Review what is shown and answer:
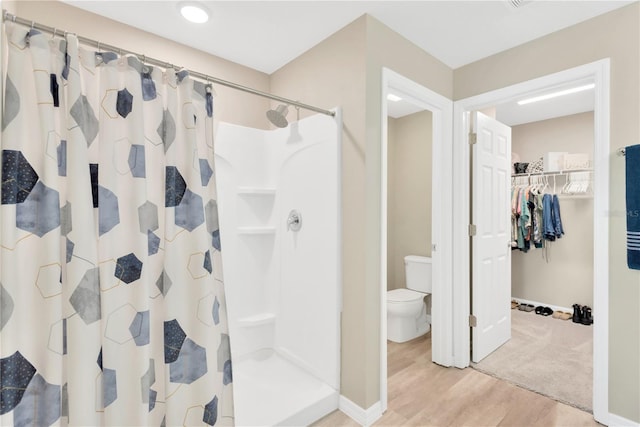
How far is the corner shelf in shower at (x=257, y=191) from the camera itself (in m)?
2.64

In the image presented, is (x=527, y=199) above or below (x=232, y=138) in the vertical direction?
below

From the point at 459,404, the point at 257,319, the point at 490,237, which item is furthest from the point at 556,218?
the point at 257,319

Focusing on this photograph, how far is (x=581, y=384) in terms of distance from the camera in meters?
2.39

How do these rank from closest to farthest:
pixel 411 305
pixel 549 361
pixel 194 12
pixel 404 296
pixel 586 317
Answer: pixel 194 12
pixel 549 361
pixel 411 305
pixel 404 296
pixel 586 317

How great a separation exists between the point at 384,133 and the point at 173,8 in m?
1.50

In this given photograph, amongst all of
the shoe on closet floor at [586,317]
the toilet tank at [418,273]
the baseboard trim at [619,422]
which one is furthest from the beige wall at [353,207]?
the shoe on closet floor at [586,317]

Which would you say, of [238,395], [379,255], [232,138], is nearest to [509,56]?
[379,255]

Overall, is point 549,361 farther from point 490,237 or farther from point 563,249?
point 563,249

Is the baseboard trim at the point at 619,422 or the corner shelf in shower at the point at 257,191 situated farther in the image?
the corner shelf in shower at the point at 257,191

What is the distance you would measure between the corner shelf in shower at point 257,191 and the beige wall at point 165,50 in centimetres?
55

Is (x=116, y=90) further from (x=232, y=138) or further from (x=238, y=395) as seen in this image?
(x=238, y=395)

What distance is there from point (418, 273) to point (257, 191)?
2.01 metres

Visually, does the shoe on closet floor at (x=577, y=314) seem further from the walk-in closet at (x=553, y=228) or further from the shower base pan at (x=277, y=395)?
the shower base pan at (x=277, y=395)

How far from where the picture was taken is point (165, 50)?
2.29m
